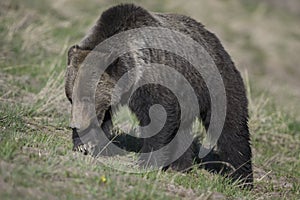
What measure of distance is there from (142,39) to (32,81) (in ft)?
9.95

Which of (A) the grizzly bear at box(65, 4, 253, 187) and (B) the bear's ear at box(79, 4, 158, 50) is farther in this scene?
(B) the bear's ear at box(79, 4, 158, 50)

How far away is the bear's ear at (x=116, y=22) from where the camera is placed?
6.18 meters

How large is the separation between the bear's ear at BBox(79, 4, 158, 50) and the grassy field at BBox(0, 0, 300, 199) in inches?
40.7

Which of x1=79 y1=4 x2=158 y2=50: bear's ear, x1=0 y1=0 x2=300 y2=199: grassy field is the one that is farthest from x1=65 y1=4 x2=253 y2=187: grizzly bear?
x1=0 y1=0 x2=300 y2=199: grassy field

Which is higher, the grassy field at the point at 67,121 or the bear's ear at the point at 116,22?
the bear's ear at the point at 116,22

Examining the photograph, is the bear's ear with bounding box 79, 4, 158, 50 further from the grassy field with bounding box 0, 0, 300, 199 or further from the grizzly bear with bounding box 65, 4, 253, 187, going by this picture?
the grassy field with bounding box 0, 0, 300, 199

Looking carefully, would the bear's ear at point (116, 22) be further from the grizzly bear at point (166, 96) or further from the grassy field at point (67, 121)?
the grassy field at point (67, 121)

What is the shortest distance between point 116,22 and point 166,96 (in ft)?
2.96

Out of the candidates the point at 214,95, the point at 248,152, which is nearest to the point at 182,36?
the point at 214,95

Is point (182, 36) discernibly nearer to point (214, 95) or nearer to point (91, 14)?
point (214, 95)

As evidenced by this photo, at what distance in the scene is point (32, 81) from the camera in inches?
347

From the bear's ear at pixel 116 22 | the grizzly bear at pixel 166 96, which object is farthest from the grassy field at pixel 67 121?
the bear's ear at pixel 116 22

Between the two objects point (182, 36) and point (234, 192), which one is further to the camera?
point (182, 36)

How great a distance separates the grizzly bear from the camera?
6039 mm
